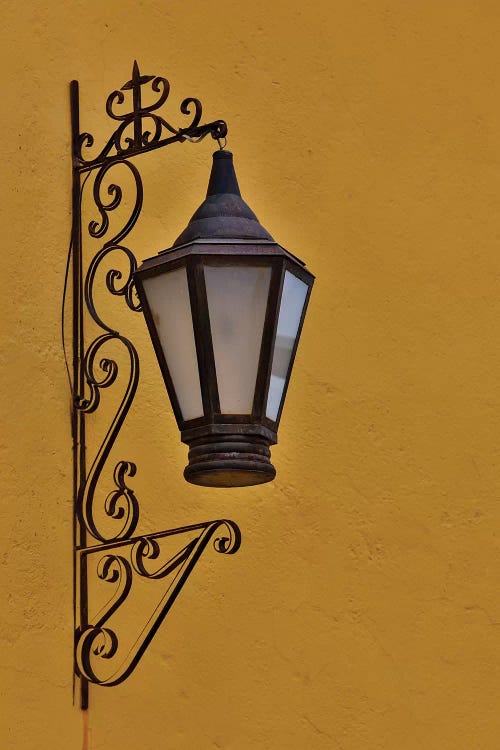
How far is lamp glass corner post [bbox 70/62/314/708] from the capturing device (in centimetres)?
281

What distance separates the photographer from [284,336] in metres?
2.90

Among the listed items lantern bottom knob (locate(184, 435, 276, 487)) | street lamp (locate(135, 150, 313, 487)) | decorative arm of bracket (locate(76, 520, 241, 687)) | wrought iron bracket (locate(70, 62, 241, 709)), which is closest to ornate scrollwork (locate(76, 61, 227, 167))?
wrought iron bracket (locate(70, 62, 241, 709))

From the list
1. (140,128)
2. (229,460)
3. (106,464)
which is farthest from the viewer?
(106,464)

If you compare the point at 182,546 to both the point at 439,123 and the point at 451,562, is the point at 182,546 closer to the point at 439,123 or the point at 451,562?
the point at 451,562

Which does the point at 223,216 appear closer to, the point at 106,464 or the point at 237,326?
the point at 237,326

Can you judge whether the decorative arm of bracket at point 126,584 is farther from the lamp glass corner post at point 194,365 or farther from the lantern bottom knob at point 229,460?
the lantern bottom knob at point 229,460

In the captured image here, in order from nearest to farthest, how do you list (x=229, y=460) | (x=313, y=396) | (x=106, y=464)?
(x=229, y=460), (x=106, y=464), (x=313, y=396)

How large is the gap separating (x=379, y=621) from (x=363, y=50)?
131 centimetres

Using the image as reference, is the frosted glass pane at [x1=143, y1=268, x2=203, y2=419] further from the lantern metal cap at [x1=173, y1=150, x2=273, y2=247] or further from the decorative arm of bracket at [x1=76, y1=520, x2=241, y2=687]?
the decorative arm of bracket at [x1=76, y1=520, x2=241, y2=687]

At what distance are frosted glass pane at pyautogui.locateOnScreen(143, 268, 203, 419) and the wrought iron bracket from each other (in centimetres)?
13

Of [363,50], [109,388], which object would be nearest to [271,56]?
[363,50]

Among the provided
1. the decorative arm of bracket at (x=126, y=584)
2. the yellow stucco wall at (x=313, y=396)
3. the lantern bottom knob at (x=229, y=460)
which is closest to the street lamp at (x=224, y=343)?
the lantern bottom knob at (x=229, y=460)

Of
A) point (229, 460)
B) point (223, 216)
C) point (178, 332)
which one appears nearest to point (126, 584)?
point (229, 460)

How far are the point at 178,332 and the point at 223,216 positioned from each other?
24cm
